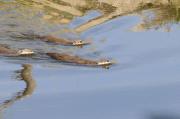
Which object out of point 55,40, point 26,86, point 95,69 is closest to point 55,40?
point 55,40

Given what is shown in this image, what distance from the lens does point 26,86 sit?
615 centimetres

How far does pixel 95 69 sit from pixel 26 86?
114cm

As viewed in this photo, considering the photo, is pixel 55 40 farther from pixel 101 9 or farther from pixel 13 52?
pixel 101 9

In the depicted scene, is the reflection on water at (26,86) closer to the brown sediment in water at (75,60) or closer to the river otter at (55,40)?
the brown sediment in water at (75,60)

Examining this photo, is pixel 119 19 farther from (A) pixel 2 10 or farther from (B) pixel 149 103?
(B) pixel 149 103

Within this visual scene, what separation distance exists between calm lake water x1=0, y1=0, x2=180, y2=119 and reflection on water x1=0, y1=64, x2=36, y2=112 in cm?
1

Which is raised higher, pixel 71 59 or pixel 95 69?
pixel 71 59

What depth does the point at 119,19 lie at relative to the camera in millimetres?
9586

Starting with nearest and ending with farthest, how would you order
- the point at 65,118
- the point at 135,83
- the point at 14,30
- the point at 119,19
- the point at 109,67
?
the point at 65,118, the point at 135,83, the point at 109,67, the point at 14,30, the point at 119,19

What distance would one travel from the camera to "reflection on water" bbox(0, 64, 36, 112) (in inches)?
220

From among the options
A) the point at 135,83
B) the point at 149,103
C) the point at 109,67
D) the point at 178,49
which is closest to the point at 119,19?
the point at 178,49

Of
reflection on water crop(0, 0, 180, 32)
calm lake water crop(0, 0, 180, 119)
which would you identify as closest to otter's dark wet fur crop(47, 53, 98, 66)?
calm lake water crop(0, 0, 180, 119)

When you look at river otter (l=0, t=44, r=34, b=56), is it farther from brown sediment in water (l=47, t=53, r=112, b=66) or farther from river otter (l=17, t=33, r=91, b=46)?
river otter (l=17, t=33, r=91, b=46)

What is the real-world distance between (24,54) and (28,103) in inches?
80.2
